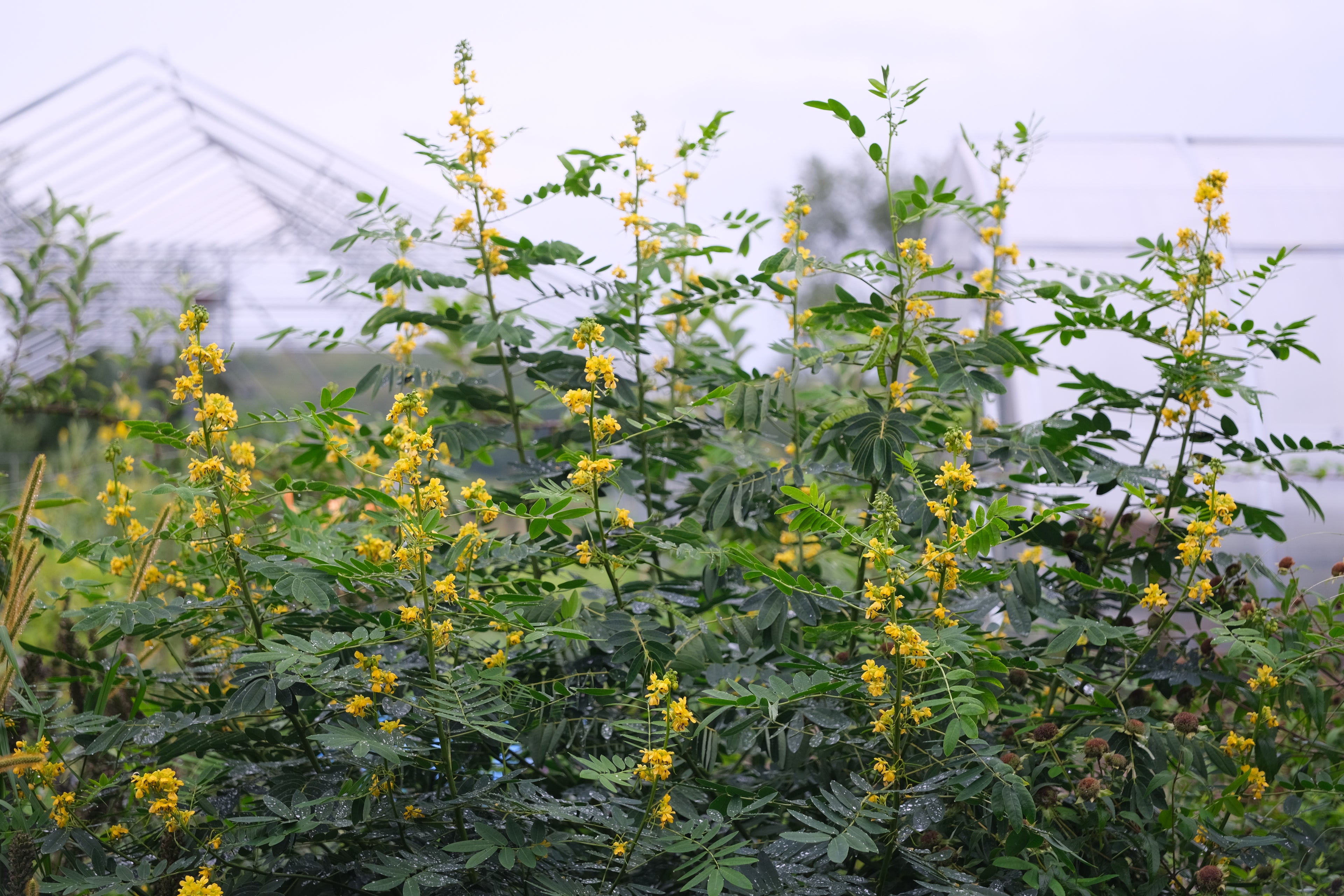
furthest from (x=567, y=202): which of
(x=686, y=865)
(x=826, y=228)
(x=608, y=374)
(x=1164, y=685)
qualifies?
(x=826, y=228)

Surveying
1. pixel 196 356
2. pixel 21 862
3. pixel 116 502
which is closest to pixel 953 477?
pixel 196 356

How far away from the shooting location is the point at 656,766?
108 centimetres

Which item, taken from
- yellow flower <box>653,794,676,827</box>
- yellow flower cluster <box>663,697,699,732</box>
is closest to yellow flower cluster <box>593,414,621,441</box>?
yellow flower cluster <box>663,697,699,732</box>

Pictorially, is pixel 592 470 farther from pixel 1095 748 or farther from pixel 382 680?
pixel 1095 748

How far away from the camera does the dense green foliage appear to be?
120cm

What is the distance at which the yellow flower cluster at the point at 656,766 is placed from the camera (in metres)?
1.07

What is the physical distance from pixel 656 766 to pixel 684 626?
43 centimetres

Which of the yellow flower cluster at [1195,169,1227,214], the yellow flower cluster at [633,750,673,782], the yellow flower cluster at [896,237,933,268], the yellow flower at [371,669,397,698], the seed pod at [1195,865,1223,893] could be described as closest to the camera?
the yellow flower cluster at [633,750,673,782]

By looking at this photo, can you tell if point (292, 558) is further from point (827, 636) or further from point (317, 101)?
point (317, 101)

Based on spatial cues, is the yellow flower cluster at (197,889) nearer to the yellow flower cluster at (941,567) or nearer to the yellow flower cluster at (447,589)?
the yellow flower cluster at (447,589)

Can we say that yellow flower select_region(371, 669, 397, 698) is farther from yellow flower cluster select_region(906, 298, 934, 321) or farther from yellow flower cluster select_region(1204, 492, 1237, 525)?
yellow flower cluster select_region(1204, 492, 1237, 525)

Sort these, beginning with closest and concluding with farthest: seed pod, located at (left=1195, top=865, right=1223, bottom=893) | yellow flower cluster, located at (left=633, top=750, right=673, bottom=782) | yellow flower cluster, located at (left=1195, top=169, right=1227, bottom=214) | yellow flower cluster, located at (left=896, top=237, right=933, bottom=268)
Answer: yellow flower cluster, located at (left=633, top=750, right=673, bottom=782), seed pod, located at (left=1195, top=865, right=1223, bottom=893), yellow flower cluster, located at (left=896, top=237, right=933, bottom=268), yellow flower cluster, located at (left=1195, top=169, right=1227, bottom=214)

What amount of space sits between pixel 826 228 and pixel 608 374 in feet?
72.2

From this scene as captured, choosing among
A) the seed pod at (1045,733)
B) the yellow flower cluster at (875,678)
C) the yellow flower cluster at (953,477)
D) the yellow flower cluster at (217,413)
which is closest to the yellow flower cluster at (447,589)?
the yellow flower cluster at (217,413)
